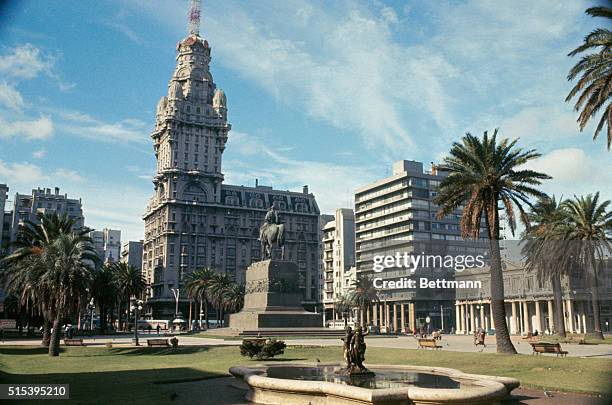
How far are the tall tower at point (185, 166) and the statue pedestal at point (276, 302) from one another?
279 ft

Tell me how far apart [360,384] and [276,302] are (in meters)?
34.0

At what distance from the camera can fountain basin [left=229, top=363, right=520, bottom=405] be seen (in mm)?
13305

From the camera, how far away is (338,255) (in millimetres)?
145250

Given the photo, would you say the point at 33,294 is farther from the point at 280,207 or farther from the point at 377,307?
the point at 280,207

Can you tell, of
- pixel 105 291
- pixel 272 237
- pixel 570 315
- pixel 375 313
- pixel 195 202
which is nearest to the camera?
pixel 272 237

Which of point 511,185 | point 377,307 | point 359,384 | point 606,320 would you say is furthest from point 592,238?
point 377,307

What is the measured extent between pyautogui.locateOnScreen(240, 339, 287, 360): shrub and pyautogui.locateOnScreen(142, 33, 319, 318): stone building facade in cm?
10770

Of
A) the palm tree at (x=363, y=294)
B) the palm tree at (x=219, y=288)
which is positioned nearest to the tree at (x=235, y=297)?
the palm tree at (x=219, y=288)

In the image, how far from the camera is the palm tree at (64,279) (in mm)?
34438

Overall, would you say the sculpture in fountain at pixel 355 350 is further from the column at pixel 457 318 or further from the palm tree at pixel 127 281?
the column at pixel 457 318

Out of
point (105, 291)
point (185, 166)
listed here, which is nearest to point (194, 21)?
point (185, 166)

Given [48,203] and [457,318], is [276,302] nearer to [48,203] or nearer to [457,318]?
[457,318]

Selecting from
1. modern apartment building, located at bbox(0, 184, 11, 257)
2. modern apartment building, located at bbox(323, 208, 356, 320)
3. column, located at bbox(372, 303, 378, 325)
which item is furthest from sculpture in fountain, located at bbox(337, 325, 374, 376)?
modern apartment building, located at bbox(323, 208, 356, 320)

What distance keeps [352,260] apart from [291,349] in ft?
365
